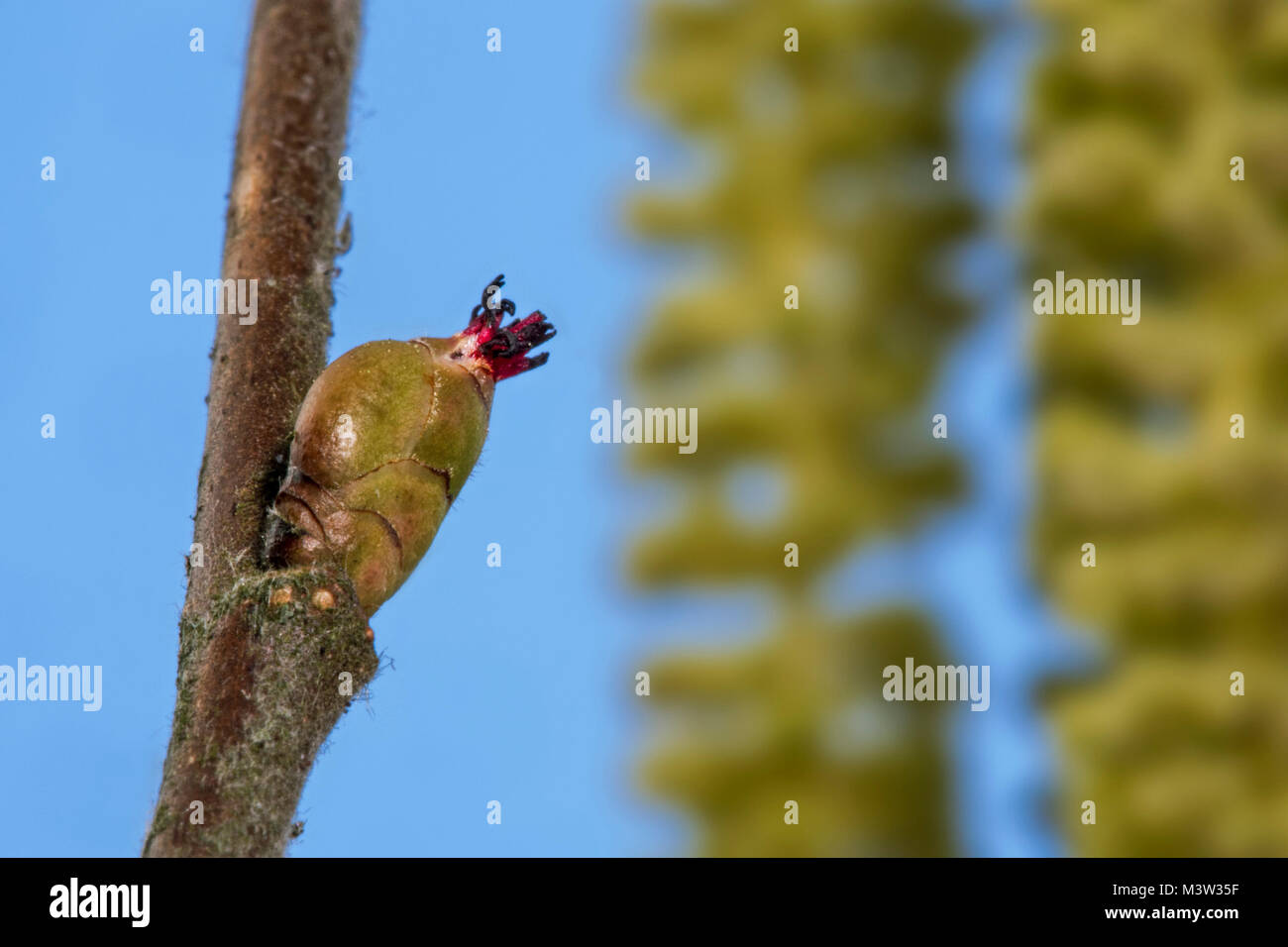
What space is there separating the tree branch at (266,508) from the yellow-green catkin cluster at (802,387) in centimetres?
90

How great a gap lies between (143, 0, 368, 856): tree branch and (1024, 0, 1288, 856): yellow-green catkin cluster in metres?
1.45

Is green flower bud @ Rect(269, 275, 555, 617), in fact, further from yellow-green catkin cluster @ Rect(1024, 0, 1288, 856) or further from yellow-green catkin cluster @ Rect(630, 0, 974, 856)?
yellow-green catkin cluster @ Rect(1024, 0, 1288, 856)

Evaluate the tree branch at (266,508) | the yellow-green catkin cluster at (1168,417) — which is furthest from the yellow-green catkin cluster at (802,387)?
the tree branch at (266,508)

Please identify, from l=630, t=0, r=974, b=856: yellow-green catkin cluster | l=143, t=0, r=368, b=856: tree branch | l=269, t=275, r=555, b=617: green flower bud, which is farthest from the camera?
l=630, t=0, r=974, b=856: yellow-green catkin cluster

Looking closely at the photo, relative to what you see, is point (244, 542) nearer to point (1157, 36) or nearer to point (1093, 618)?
point (1093, 618)

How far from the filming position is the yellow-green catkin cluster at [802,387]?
1.98m

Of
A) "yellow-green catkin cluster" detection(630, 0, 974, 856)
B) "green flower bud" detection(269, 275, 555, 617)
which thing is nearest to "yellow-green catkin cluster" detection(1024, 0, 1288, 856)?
"yellow-green catkin cluster" detection(630, 0, 974, 856)

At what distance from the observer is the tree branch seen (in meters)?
0.92

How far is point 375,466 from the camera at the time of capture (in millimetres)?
1030

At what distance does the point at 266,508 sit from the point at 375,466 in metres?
0.12

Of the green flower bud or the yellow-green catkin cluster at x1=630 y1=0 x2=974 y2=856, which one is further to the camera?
the yellow-green catkin cluster at x1=630 y1=0 x2=974 y2=856

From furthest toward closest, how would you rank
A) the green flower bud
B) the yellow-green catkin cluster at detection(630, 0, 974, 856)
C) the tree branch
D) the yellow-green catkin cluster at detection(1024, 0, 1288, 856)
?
the yellow-green catkin cluster at detection(1024, 0, 1288, 856)
the yellow-green catkin cluster at detection(630, 0, 974, 856)
the green flower bud
the tree branch

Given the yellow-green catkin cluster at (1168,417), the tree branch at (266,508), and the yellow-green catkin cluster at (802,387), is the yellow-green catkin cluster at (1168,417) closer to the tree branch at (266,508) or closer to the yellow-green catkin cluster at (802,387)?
the yellow-green catkin cluster at (802,387)
